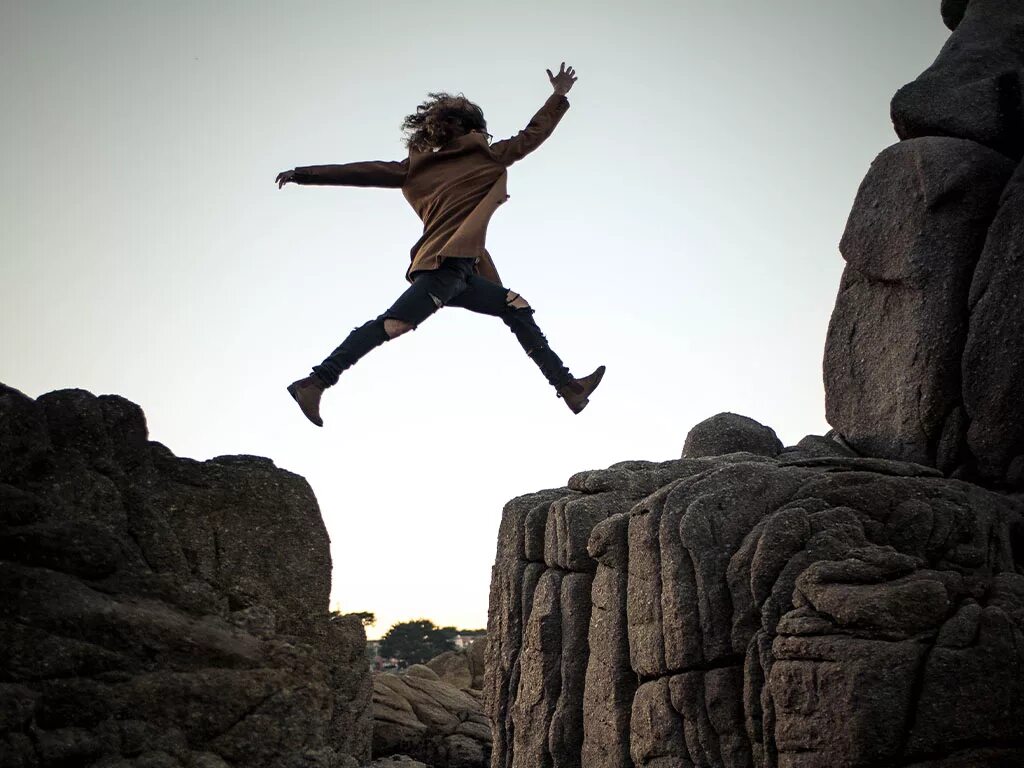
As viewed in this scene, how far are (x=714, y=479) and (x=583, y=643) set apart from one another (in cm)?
335

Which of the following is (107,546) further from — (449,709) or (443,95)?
(449,709)

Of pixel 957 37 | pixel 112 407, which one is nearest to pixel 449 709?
pixel 957 37

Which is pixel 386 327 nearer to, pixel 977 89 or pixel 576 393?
pixel 576 393

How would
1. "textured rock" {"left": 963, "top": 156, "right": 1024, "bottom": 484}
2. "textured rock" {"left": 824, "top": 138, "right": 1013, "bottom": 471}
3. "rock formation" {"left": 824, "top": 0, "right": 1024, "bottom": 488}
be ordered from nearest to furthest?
"textured rock" {"left": 963, "top": 156, "right": 1024, "bottom": 484} < "rock formation" {"left": 824, "top": 0, "right": 1024, "bottom": 488} < "textured rock" {"left": 824, "top": 138, "right": 1013, "bottom": 471}

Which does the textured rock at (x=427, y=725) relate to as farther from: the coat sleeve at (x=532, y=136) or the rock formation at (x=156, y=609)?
the rock formation at (x=156, y=609)

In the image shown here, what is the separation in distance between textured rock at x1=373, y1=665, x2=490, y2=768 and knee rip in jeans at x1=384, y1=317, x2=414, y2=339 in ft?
47.4

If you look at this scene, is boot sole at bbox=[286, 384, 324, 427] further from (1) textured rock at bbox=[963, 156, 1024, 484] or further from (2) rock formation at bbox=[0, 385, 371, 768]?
(1) textured rock at bbox=[963, 156, 1024, 484]

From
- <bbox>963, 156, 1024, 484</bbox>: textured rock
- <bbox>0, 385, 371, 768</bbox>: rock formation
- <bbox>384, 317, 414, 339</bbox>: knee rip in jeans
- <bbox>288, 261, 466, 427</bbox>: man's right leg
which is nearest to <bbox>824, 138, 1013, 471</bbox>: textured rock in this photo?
<bbox>963, 156, 1024, 484</bbox>: textured rock

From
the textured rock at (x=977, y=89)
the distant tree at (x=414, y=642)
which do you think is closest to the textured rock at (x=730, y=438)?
the textured rock at (x=977, y=89)

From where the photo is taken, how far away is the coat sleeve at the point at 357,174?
10.0 metres

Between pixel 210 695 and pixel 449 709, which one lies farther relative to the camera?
pixel 449 709

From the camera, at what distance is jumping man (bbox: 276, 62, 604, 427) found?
404 inches

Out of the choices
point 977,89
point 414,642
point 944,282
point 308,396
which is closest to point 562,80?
point 308,396

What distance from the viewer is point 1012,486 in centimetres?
1449
